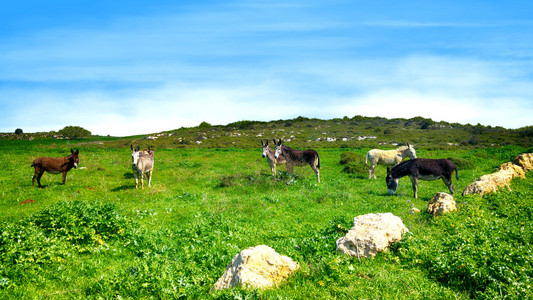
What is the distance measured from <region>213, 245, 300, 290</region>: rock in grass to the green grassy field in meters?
0.27

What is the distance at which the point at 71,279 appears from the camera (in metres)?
8.15

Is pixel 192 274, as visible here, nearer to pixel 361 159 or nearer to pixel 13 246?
pixel 13 246

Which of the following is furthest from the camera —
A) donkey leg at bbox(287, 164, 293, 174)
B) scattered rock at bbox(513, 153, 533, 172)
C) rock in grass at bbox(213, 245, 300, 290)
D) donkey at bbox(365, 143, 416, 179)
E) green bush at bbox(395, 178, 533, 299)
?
donkey at bbox(365, 143, 416, 179)

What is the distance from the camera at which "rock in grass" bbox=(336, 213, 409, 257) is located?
862cm

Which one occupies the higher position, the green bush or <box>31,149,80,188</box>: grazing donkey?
<box>31,149,80,188</box>: grazing donkey

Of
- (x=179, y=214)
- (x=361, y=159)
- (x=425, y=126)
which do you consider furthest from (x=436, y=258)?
(x=425, y=126)

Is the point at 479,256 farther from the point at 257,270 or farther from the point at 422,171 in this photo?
the point at 422,171

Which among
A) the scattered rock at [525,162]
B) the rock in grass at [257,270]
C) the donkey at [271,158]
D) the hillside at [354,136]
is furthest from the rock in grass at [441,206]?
the hillside at [354,136]

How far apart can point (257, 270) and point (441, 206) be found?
9.71 metres

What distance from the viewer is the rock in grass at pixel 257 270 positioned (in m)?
6.89

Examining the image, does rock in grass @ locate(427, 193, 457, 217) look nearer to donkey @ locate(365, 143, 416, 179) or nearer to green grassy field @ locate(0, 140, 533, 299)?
green grassy field @ locate(0, 140, 533, 299)

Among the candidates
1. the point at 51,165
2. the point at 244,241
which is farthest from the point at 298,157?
the point at 51,165

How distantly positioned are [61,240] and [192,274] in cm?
499

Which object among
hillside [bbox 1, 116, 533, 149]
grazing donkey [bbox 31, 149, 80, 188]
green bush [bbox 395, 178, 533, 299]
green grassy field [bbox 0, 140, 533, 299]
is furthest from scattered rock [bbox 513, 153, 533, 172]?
grazing donkey [bbox 31, 149, 80, 188]
